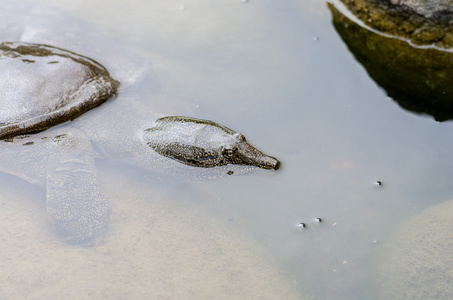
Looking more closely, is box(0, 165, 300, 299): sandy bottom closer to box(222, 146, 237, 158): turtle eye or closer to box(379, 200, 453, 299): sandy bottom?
box(222, 146, 237, 158): turtle eye

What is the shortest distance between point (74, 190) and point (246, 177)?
1589 millimetres

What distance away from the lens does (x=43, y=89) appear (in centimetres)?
412

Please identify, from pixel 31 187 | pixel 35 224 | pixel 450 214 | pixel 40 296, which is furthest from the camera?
pixel 31 187

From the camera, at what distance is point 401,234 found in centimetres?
348

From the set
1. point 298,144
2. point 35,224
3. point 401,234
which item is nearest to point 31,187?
point 35,224

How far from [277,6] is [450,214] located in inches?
123

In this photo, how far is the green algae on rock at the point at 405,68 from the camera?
4.31 meters

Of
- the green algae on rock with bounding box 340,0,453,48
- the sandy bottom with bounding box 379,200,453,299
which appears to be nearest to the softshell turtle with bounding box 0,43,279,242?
the sandy bottom with bounding box 379,200,453,299

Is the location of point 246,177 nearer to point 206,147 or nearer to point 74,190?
point 206,147

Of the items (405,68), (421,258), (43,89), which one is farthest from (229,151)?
(405,68)

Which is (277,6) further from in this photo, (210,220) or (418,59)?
(210,220)

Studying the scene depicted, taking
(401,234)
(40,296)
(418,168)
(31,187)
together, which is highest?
(418,168)

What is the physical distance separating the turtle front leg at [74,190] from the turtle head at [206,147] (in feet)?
2.25

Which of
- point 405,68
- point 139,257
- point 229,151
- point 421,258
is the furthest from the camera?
point 405,68
